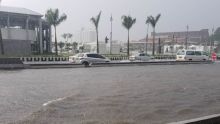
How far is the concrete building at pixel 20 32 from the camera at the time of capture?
55.7 meters

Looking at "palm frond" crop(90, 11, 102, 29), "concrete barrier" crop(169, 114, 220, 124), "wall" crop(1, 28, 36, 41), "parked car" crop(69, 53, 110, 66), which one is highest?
"palm frond" crop(90, 11, 102, 29)

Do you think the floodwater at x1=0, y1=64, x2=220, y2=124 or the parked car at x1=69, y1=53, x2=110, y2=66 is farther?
the parked car at x1=69, y1=53, x2=110, y2=66

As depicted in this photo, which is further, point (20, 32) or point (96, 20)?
point (96, 20)

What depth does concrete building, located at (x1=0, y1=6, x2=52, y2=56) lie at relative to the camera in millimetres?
55656

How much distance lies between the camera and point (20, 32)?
57.7m

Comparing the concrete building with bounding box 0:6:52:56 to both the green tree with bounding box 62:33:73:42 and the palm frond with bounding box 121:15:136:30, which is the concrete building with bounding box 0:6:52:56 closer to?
the palm frond with bounding box 121:15:136:30

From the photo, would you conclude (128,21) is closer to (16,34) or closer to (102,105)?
(16,34)

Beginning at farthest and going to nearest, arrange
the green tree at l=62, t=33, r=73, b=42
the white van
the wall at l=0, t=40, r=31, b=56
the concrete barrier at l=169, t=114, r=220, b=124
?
the green tree at l=62, t=33, r=73, b=42 → the wall at l=0, t=40, r=31, b=56 → the white van → the concrete barrier at l=169, t=114, r=220, b=124

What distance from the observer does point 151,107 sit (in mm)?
11484

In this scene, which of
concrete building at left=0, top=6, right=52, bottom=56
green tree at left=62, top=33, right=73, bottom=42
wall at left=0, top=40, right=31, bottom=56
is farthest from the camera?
green tree at left=62, top=33, right=73, bottom=42

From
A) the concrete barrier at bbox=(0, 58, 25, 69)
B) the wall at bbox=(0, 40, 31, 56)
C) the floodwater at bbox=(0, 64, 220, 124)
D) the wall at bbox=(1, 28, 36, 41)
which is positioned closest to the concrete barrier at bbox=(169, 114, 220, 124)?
the floodwater at bbox=(0, 64, 220, 124)

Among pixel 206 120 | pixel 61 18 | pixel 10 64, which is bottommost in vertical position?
pixel 206 120

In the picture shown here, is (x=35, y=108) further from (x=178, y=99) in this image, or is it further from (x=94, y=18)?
(x=94, y=18)

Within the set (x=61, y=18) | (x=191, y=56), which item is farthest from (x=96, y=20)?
(x=191, y=56)
